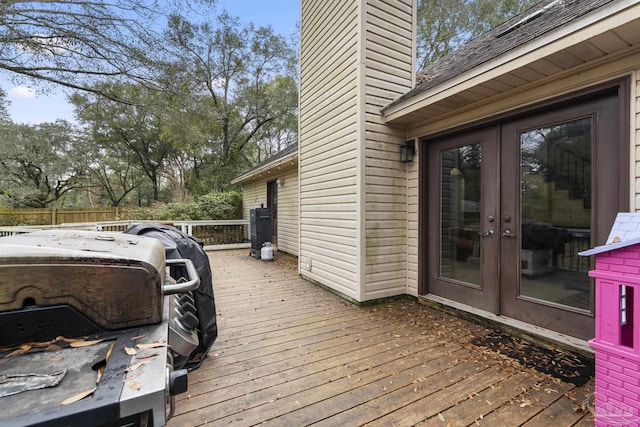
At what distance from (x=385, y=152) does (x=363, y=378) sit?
103 inches

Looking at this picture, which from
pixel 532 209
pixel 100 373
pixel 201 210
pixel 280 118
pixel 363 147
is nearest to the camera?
pixel 100 373

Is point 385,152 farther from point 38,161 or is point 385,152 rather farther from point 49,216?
point 38,161

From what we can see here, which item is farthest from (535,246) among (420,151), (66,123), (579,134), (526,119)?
(66,123)

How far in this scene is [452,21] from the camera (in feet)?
35.0

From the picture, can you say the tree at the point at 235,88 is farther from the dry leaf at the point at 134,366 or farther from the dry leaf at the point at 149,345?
the dry leaf at the point at 134,366

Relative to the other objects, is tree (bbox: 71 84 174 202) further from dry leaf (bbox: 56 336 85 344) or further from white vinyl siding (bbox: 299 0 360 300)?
dry leaf (bbox: 56 336 85 344)

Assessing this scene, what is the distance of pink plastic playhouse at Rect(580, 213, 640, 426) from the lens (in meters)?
1.44

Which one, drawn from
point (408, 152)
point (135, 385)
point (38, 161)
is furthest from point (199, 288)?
point (38, 161)

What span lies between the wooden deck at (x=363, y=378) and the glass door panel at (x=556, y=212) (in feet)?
2.49

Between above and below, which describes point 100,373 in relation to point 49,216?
below

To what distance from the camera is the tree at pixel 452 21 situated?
9.84m

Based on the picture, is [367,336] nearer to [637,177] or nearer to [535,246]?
[535,246]

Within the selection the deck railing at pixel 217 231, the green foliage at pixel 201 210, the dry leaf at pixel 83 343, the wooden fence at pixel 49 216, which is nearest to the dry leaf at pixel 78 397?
the dry leaf at pixel 83 343

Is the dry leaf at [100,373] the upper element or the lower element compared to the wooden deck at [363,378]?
upper
